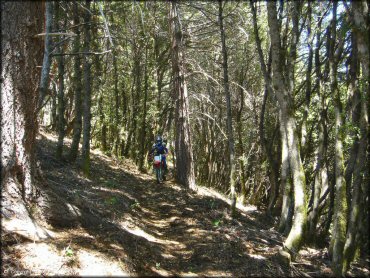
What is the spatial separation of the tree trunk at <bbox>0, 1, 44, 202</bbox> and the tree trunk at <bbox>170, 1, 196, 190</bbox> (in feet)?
25.9

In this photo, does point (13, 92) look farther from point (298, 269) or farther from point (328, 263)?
point (328, 263)

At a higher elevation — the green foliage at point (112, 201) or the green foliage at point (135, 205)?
the green foliage at point (112, 201)

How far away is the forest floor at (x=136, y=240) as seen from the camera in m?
4.29

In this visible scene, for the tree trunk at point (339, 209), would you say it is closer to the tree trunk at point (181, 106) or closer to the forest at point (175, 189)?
the forest at point (175, 189)

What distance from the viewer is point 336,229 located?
677cm

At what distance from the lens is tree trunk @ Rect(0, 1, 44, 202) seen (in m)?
4.52

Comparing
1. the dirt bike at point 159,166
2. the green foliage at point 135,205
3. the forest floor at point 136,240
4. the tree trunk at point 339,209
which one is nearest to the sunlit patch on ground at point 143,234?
the forest floor at point 136,240

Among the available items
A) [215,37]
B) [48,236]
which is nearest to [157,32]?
[215,37]

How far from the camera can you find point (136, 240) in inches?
232

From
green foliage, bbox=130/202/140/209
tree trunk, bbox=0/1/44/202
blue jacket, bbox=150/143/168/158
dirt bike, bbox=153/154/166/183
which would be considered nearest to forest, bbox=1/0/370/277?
tree trunk, bbox=0/1/44/202

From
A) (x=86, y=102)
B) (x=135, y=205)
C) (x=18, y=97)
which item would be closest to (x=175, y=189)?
(x=135, y=205)

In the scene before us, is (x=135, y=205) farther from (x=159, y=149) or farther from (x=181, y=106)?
(x=181, y=106)

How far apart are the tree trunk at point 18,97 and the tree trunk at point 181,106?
25.9ft

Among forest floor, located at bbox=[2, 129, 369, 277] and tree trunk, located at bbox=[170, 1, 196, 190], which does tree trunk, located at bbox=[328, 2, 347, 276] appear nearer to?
forest floor, located at bbox=[2, 129, 369, 277]
